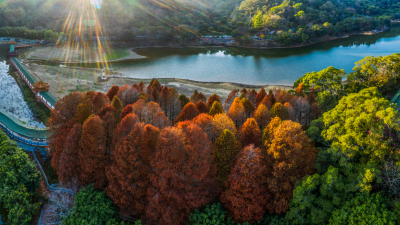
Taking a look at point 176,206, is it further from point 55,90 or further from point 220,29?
point 220,29

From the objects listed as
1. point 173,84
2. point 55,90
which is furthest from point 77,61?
point 173,84

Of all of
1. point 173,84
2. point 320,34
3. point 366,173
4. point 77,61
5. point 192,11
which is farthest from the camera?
point 192,11

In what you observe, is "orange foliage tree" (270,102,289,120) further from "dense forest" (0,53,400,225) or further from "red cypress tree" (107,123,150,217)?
"red cypress tree" (107,123,150,217)

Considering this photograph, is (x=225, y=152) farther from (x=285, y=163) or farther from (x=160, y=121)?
(x=160, y=121)

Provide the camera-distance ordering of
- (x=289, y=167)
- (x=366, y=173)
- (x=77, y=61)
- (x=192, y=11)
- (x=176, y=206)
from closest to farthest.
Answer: (x=366, y=173)
(x=289, y=167)
(x=176, y=206)
(x=77, y=61)
(x=192, y=11)

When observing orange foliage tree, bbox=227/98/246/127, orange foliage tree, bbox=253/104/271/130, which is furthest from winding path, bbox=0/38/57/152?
orange foliage tree, bbox=253/104/271/130

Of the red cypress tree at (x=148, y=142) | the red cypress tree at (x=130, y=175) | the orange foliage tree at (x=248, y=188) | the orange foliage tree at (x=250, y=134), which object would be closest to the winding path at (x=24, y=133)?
the red cypress tree at (x=130, y=175)

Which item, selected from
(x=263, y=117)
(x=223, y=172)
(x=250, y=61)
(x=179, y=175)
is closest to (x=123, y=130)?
(x=179, y=175)
